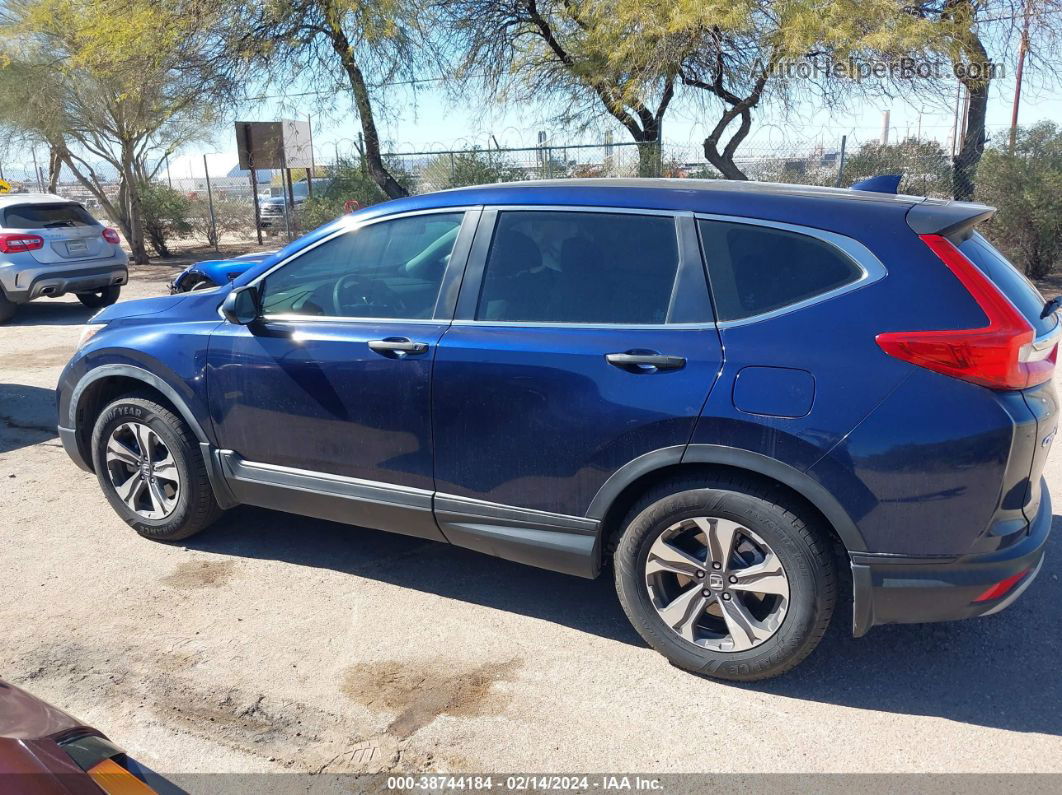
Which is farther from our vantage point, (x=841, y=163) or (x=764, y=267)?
(x=841, y=163)

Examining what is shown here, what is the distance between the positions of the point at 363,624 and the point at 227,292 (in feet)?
5.87

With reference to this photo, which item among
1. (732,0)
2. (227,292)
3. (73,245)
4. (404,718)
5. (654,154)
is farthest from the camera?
(654,154)

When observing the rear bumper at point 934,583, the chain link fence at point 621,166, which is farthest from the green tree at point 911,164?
the rear bumper at point 934,583

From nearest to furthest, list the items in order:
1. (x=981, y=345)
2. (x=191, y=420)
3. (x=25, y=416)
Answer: (x=981, y=345)
(x=191, y=420)
(x=25, y=416)

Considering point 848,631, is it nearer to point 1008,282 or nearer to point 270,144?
point 1008,282

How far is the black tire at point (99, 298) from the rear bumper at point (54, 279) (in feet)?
2.87

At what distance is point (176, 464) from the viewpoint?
4504 millimetres

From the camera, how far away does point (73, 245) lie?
11.9 m

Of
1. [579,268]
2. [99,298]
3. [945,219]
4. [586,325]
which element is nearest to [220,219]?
[99,298]

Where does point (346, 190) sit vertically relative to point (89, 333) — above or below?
above

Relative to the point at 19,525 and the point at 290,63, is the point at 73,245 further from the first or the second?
the point at 19,525

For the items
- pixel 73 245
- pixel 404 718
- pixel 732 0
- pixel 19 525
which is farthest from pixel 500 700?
pixel 732 0

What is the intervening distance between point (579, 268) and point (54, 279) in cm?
1034

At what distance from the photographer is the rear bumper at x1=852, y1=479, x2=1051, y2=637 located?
9.93ft
